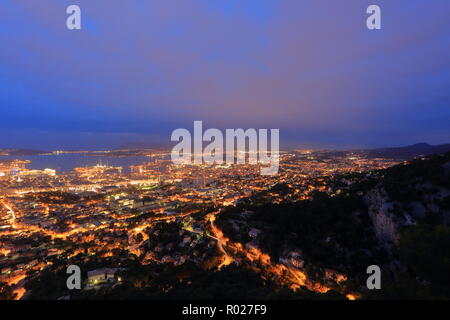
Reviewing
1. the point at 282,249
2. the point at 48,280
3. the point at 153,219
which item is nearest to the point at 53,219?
the point at 153,219

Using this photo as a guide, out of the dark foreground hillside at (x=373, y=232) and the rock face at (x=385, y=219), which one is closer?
the dark foreground hillside at (x=373, y=232)

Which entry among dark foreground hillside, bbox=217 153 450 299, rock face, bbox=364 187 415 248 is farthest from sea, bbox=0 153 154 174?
rock face, bbox=364 187 415 248

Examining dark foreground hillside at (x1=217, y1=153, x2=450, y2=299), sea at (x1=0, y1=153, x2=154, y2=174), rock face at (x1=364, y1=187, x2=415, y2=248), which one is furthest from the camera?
sea at (x1=0, y1=153, x2=154, y2=174)

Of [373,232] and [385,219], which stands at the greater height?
[385,219]

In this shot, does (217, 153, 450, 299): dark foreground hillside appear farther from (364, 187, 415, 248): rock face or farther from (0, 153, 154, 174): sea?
(0, 153, 154, 174): sea

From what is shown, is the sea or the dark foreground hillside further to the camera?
the sea

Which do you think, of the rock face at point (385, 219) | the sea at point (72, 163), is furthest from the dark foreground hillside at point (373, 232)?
the sea at point (72, 163)

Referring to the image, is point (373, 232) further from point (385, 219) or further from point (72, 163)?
point (72, 163)

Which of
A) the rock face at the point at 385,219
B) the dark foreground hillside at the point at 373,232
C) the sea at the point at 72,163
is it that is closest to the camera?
the dark foreground hillside at the point at 373,232

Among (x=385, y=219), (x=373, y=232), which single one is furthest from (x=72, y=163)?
(x=385, y=219)

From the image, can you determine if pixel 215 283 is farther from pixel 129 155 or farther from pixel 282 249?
pixel 129 155

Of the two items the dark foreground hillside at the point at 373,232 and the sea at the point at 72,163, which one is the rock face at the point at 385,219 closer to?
the dark foreground hillside at the point at 373,232
